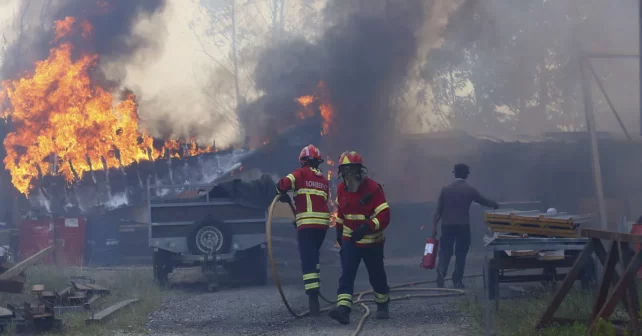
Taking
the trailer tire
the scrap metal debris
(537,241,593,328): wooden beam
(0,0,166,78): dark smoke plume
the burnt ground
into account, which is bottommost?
the burnt ground

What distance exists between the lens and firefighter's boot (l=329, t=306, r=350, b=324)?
6777 millimetres

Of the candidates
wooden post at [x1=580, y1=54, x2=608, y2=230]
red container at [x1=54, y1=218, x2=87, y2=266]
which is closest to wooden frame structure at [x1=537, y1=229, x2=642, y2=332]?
wooden post at [x1=580, y1=54, x2=608, y2=230]

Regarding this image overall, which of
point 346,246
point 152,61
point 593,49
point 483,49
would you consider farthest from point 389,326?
point 483,49

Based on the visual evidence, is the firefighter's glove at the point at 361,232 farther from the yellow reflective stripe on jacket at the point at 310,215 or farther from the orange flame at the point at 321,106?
the orange flame at the point at 321,106

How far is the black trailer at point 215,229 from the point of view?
10398 millimetres

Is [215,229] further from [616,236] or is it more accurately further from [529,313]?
[616,236]

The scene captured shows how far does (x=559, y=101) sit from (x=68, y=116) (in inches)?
853

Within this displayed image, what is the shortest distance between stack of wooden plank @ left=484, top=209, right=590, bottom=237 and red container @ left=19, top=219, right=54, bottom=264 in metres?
10.9

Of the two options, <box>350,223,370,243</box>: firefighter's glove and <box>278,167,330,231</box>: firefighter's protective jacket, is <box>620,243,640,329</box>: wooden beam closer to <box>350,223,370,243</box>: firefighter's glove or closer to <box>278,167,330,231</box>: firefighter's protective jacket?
<box>350,223,370,243</box>: firefighter's glove

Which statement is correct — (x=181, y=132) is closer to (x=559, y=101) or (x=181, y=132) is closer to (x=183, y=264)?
(x=183, y=264)

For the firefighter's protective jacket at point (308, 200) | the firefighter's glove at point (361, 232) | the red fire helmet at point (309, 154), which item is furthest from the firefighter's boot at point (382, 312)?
the red fire helmet at point (309, 154)

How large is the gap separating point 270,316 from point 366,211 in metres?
1.74

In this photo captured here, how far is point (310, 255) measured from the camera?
7.69 m

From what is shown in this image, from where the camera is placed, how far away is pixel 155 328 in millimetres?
7047
